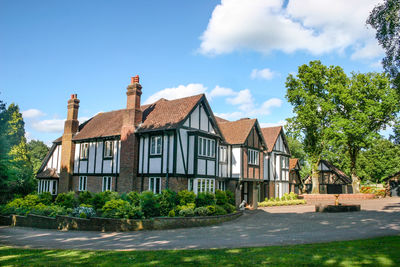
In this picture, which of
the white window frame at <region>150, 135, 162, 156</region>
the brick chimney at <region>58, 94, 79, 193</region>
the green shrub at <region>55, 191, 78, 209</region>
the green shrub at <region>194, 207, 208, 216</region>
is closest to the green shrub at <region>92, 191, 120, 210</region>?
the green shrub at <region>55, 191, 78, 209</region>

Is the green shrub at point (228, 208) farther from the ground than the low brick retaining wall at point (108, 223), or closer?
farther from the ground

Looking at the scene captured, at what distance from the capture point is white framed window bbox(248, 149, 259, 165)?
32.2m

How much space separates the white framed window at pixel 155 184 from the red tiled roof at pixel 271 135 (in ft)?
59.5

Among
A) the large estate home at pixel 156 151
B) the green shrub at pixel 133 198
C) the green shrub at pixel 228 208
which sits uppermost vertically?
the large estate home at pixel 156 151

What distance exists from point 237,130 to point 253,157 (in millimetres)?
3280

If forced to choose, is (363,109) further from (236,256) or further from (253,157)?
(236,256)

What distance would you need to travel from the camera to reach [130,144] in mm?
26000

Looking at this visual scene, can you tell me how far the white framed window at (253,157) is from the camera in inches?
1266

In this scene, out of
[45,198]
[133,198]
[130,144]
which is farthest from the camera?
[130,144]

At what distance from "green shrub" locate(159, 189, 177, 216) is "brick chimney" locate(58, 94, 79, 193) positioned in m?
14.2

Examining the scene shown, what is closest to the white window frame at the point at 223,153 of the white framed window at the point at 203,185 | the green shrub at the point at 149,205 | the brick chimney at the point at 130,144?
the white framed window at the point at 203,185

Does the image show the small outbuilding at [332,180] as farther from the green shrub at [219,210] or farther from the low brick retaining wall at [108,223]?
the low brick retaining wall at [108,223]

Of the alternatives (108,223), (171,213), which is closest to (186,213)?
(171,213)

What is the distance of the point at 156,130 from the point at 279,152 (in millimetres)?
20992
